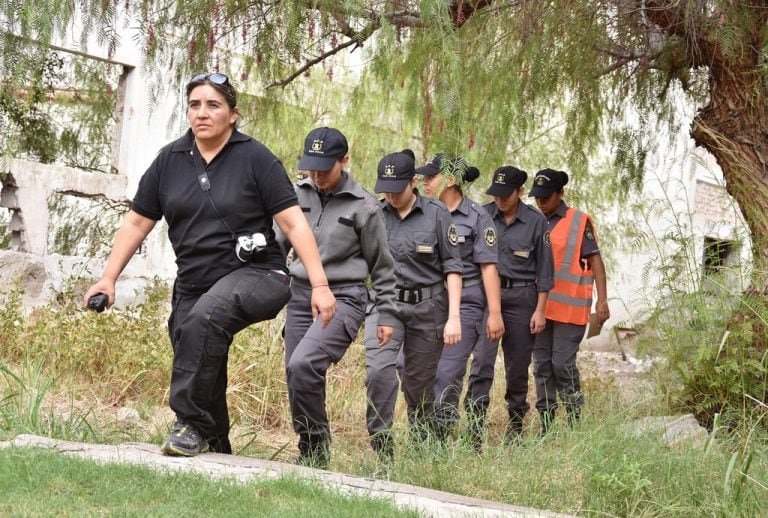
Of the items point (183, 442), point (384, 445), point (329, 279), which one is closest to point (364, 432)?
point (384, 445)

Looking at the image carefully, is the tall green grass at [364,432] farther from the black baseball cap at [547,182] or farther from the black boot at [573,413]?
the black baseball cap at [547,182]

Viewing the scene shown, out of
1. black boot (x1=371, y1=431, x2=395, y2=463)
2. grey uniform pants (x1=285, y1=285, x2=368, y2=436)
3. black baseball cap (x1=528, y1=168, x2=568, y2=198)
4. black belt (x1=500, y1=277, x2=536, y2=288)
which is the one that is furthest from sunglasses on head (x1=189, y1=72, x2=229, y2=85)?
black baseball cap (x1=528, y1=168, x2=568, y2=198)

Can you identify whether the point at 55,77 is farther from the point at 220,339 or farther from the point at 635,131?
the point at 220,339

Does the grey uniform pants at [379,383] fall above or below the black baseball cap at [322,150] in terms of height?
below

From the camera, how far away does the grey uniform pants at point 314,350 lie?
5.21m

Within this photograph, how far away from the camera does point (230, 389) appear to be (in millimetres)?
7559

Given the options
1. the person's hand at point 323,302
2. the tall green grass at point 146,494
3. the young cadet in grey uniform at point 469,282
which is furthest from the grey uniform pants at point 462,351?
the tall green grass at point 146,494

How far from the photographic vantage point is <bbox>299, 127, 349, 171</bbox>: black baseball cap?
17.8 ft

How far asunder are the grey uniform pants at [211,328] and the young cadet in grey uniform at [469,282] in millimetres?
2140

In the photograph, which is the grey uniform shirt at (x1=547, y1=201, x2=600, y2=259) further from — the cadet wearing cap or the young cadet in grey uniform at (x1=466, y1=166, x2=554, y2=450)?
the young cadet in grey uniform at (x1=466, y1=166, x2=554, y2=450)

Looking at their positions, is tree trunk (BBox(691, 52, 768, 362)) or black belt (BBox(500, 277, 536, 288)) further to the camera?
black belt (BBox(500, 277, 536, 288))

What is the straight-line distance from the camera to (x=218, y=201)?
4.77 meters

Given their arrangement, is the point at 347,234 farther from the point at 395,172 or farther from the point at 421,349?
the point at 421,349

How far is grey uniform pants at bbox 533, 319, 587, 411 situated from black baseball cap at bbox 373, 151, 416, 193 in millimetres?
1816
